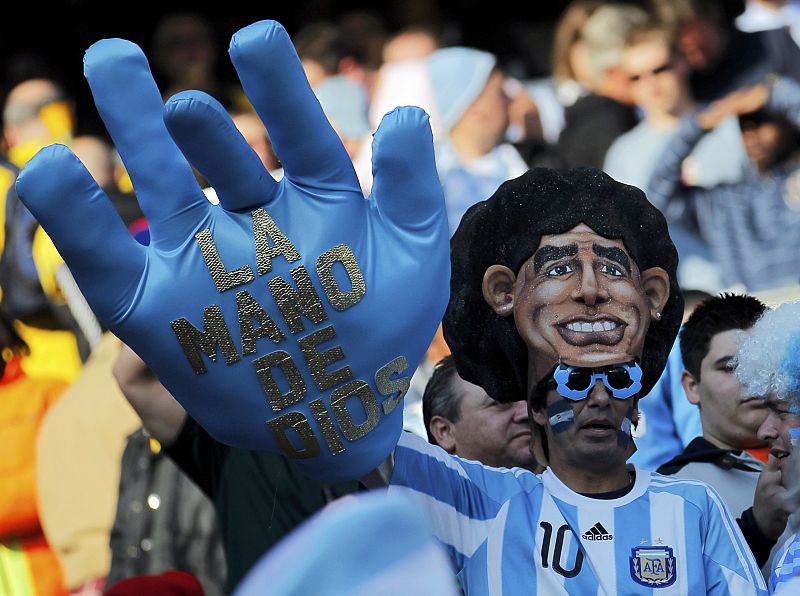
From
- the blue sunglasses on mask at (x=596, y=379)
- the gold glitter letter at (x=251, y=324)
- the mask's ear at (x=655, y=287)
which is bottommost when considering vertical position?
the blue sunglasses on mask at (x=596, y=379)

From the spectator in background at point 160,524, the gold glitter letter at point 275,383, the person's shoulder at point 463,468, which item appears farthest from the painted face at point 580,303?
the spectator in background at point 160,524

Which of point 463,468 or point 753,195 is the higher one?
point 463,468

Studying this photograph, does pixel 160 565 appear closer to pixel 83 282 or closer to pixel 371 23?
pixel 83 282

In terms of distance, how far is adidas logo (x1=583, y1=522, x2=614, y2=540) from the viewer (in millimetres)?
2816

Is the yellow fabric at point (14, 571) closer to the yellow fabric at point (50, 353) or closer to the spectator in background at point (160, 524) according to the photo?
the spectator in background at point (160, 524)

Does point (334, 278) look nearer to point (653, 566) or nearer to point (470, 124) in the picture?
point (653, 566)

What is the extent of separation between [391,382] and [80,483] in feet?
7.02

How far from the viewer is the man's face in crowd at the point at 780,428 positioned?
3.04 metres

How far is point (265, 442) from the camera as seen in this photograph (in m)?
2.68

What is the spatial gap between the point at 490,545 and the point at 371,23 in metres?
4.63

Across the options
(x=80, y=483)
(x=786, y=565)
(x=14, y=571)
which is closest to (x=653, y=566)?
(x=786, y=565)

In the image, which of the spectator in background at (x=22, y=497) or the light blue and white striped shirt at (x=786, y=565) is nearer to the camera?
the light blue and white striped shirt at (x=786, y=565)

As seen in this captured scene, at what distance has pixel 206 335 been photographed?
262 cm

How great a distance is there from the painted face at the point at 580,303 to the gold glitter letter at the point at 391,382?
1.18 ft
